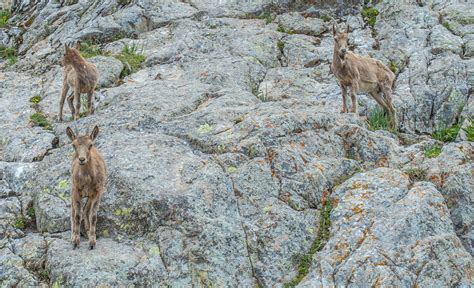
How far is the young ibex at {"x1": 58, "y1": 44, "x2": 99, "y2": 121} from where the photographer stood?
51.5 ft

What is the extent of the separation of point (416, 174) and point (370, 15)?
1023 centimetres

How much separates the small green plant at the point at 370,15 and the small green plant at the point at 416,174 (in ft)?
31.4

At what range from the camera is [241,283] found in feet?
35.3

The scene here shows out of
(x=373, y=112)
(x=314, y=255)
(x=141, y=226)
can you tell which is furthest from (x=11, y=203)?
(x=373, y=112)

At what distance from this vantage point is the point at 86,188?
426 inches

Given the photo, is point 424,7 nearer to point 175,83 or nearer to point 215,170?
point 175,83

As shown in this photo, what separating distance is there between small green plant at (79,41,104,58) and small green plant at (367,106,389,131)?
8749mm

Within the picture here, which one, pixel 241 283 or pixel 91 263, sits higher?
pixel 91 263

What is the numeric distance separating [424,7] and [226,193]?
12688mm

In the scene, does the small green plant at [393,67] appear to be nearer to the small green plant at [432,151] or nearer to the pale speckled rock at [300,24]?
the pale speckled rock at [300,24]

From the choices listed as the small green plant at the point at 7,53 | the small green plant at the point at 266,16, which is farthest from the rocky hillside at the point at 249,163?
the small green plant at the point at 7,53

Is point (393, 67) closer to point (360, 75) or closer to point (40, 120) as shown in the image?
point (360, 75)

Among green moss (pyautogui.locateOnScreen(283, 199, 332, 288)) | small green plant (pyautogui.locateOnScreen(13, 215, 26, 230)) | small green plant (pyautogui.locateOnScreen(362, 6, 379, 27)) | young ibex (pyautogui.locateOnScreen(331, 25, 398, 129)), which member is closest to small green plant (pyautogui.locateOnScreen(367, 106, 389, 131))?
young ibex (pyautogui.locateOnScreen(331, 25, 398, 129))

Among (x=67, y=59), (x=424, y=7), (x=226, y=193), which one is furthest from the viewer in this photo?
(x=424, y=7)
